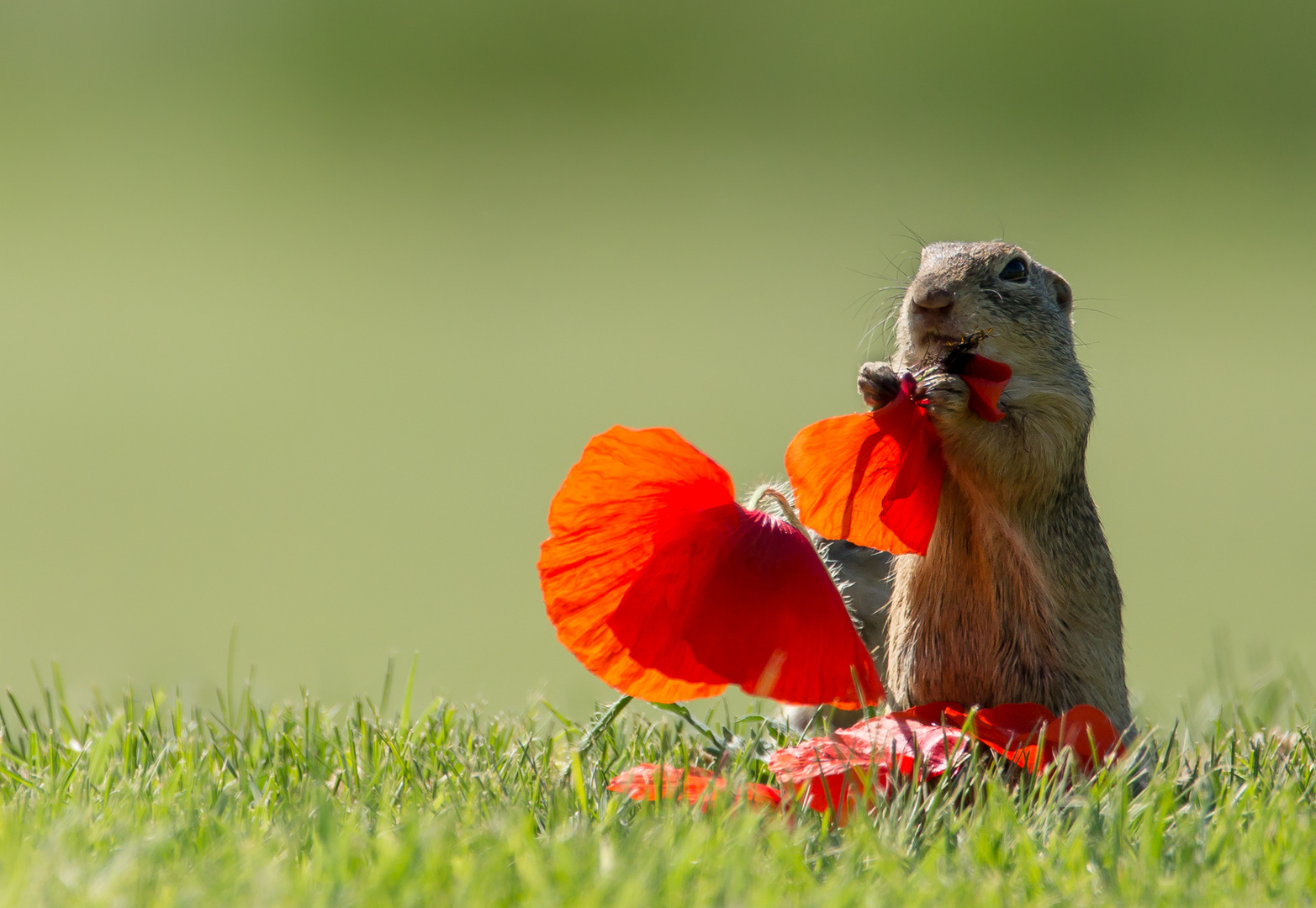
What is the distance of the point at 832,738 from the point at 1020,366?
2.91 ft

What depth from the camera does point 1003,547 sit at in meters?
2.54

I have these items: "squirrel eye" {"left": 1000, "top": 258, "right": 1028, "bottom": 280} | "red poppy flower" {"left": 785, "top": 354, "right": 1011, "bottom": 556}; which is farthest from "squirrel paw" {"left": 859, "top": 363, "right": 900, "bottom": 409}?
"squirrel eye" {"left": 1000, "top": 258, "right": 1028, "bottom": 280}

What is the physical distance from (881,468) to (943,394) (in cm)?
18

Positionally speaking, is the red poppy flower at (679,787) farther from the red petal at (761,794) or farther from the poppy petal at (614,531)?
the poppy petal at (614,531)

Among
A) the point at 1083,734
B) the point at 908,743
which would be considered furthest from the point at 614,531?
the point at 1083,734

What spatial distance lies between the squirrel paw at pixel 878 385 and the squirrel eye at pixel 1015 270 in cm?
47

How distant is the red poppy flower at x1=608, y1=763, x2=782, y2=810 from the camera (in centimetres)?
208

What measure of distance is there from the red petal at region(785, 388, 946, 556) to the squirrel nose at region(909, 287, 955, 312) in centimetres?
22

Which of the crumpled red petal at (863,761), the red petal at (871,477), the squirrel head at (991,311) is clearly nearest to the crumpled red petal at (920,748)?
the crumpled red petal at (863,761)

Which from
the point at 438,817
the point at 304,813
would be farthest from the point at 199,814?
the point at 438,817

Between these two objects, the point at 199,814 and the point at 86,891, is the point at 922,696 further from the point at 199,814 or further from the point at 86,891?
the point at 86,891

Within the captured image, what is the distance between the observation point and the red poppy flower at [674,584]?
223 cm

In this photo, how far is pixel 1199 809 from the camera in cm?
211

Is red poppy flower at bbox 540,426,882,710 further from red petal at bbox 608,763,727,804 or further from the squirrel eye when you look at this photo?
the squirrel eye
